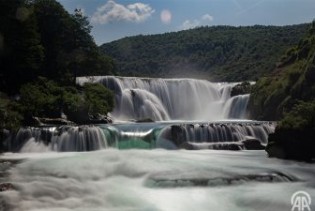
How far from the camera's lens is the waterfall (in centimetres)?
5191

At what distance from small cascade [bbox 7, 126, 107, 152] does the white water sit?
387cm

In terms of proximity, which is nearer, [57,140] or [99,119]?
[57,140]

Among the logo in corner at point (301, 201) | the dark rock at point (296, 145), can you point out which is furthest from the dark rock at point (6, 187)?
the dark rock at point (296, 145)

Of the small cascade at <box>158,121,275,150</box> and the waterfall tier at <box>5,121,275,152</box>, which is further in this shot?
the small cascade at <box>158,121,275,150</box>

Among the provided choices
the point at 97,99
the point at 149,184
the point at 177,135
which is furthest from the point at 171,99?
the point at 149,184

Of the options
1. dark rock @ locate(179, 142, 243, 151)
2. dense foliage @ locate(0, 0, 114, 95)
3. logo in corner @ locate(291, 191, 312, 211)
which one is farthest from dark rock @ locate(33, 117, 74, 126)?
logo in corner @ locate(291, 191, 312, 211)

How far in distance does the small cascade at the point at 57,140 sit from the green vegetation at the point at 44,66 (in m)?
1.86

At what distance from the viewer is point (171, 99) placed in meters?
56.8

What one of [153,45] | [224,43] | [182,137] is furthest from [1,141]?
[153,45]

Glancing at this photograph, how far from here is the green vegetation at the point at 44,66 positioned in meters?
38.5

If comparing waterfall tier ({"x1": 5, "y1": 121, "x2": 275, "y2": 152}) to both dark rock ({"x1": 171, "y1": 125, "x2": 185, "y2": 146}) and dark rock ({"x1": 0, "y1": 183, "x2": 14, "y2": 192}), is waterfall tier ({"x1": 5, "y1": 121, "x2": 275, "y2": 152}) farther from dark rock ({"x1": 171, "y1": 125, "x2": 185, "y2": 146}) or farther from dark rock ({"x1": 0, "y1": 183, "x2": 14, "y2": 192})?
dark rock ({"x1": 0, "y1": 183, "x2": 14, "y2": 192})

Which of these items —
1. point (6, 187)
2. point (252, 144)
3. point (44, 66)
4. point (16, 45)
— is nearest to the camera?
point (6, 187)

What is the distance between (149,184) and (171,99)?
38.1 metres

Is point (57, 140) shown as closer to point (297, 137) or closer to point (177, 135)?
point (177, 135)
